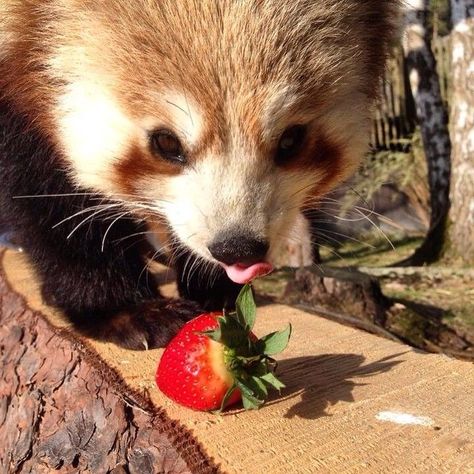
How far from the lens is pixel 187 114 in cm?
175

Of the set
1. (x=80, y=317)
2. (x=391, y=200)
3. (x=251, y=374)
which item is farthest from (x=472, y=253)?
(x=251, y=374)

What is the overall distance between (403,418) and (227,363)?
1.50 feet

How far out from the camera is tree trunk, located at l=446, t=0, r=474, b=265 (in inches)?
194

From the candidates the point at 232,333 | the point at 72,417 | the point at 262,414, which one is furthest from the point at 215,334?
the point at 72,417

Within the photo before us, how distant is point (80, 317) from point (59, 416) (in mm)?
454

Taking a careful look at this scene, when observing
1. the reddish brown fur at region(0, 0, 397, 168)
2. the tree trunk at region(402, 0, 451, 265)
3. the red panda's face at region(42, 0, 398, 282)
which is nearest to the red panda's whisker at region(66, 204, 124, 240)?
the red panda's face at region(42, 0, 398, 282)

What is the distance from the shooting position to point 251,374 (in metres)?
1.62

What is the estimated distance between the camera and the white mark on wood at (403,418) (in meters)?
1.60

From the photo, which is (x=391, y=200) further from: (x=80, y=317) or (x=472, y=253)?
(x=80, y=317)

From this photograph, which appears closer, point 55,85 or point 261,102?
point 261,102

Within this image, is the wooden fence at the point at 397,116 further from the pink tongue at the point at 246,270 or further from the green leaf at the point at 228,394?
the green leaf at the point at 228,394

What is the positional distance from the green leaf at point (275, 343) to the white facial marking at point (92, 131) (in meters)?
0.69

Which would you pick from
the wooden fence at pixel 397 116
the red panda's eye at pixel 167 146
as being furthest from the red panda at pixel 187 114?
the wooden fence at pixel 397 116

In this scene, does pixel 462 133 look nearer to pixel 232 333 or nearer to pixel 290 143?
pixel 290 143
